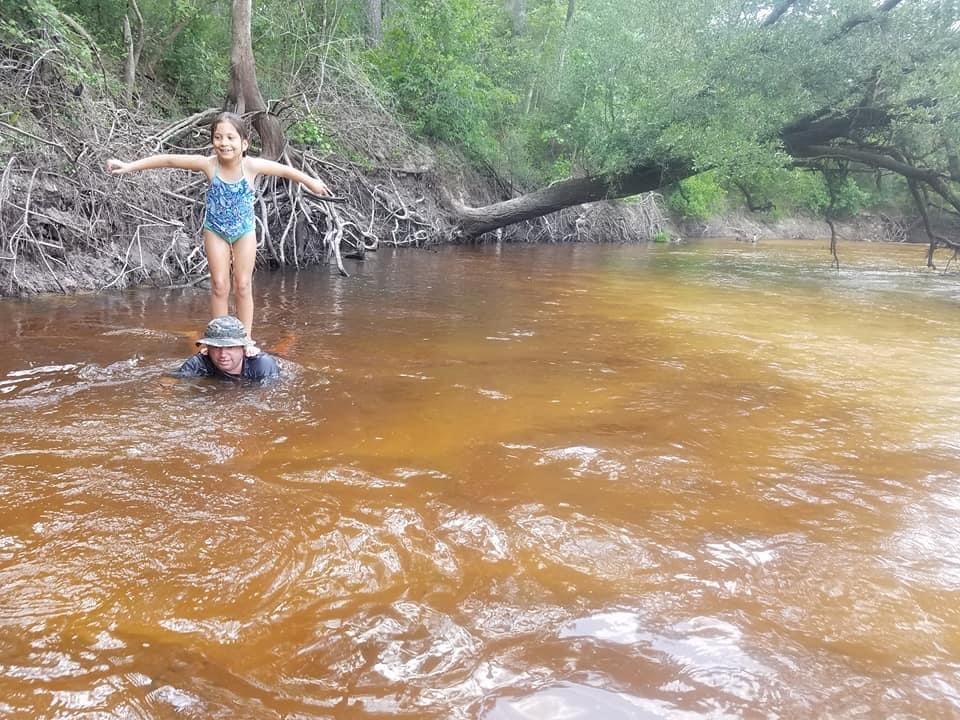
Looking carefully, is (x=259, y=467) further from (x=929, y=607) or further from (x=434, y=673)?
(x=929, y=607)

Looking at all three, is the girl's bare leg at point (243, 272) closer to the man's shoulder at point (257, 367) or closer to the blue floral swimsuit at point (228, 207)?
the blue floral swimsuit at point (228, 207)

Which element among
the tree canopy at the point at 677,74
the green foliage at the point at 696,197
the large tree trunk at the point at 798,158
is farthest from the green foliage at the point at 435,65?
the green foliage at the point at 696,197

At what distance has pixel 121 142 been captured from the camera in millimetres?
7379

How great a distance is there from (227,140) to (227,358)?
1380 mm

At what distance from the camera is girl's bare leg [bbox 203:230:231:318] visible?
13.8 feet

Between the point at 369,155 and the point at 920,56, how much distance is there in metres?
8.83

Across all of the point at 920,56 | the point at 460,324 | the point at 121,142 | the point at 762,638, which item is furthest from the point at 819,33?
the point at 762,638

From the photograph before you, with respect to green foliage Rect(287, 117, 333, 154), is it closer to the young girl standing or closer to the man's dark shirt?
the young girl standing

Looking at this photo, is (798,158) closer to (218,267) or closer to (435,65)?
(435,65)

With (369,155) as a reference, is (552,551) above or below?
below

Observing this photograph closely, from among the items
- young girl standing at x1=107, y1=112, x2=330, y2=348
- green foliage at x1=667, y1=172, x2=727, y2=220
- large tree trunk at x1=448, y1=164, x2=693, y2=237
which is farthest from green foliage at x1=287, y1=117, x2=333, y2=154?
green foliage at x1=667, y1=172, x2=727, y2=220

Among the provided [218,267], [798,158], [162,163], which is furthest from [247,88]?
[798,158]

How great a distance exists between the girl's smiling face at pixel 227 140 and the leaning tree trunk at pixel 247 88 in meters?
5.09

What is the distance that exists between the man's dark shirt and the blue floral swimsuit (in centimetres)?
92
